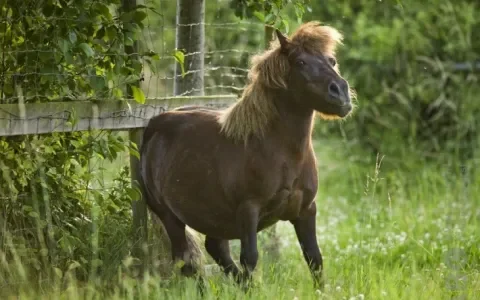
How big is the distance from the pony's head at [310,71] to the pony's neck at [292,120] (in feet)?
0.17

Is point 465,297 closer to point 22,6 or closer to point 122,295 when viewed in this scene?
point 122,295

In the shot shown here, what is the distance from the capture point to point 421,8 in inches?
432

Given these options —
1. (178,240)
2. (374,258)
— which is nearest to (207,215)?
(178,240)

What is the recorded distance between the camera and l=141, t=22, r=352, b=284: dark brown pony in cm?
543

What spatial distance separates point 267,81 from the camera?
5547mm

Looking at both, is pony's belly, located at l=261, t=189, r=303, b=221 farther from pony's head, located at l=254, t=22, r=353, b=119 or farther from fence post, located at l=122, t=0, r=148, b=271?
fence post, located at l=122, t=0, r=148, b=271

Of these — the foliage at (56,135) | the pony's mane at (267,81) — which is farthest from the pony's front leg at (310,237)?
the foliage at (56,135)

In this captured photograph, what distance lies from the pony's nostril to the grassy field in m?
0.91

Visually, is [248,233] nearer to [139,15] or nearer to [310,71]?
[310,71]

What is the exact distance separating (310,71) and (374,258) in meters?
1.81

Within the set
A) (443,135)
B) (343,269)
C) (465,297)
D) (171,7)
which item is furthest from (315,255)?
(171,7)

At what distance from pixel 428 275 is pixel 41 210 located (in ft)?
7.77

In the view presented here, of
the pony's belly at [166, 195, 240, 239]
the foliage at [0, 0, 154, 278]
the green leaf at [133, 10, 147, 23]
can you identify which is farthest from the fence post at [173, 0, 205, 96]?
the green leaf at [133, 10, 147, 23]

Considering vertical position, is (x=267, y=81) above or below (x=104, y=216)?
above
